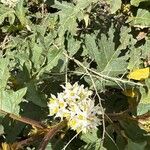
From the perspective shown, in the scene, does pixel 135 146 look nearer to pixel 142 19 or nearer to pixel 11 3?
pixel 142 19

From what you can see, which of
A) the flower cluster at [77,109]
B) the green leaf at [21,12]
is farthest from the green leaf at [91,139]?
the green leaf at [21,12]

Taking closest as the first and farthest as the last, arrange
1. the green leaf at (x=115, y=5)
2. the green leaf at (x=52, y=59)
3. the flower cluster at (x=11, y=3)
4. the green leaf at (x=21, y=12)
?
the green leaf at (x=52, y=59)
the green leaf at (x=115, y=5)
the green leaf at (x=21, y=12)
the flower cluster at (x=11, y=3)

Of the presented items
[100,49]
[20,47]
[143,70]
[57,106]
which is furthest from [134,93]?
[20,47]

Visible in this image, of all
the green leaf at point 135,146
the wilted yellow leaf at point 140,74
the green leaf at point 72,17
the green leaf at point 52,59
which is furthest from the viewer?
the green leaf at point 72,17

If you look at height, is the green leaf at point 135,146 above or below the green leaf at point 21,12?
below

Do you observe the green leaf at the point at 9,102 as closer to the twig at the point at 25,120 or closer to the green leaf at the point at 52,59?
the twig at the point at 25,120

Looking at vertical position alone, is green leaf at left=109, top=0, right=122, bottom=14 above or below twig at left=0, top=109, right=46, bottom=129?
above

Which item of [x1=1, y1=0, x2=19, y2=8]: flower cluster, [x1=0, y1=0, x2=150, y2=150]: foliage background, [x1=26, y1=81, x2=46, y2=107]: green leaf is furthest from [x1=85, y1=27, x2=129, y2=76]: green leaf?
[x1=1, y1=0, x2=19, y2=8]: flower cluster

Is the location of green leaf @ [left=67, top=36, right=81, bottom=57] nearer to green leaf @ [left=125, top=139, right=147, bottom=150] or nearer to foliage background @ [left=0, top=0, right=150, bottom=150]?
foliage background @ [left=0, top=0, right=150, bottom=150]
